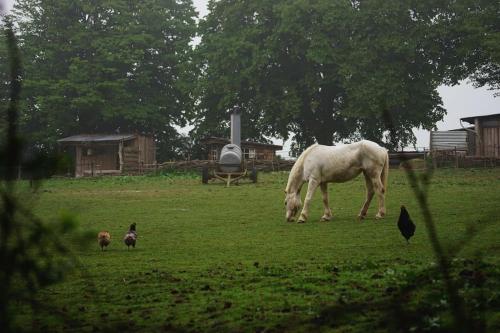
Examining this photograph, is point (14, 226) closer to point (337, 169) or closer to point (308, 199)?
point (308, 199)

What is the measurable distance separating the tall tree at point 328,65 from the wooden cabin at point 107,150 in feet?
16.5

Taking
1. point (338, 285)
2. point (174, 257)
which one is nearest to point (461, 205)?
point (174, 257)

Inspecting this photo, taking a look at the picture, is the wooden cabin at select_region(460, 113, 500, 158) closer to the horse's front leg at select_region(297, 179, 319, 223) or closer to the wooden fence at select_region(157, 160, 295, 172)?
the wooden fence at select_region(157, 160, 295, 172)

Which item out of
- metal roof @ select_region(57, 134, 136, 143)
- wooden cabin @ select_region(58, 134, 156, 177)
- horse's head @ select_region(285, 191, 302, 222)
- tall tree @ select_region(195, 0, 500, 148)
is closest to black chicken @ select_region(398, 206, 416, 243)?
horse's head @ select_region(285, 191, 302, 222)

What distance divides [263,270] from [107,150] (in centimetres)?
4534

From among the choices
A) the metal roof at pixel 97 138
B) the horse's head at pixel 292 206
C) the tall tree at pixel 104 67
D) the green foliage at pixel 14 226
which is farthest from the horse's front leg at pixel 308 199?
the tall tree at pixel 104 67

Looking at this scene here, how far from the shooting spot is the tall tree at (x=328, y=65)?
144ft

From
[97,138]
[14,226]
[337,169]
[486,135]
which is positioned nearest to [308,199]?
[337,169]

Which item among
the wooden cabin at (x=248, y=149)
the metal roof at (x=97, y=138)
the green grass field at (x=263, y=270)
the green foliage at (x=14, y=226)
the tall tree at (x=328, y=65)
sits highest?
the tall tree at (x=328, y=65)

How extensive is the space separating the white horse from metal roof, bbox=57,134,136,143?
34388 millimetres

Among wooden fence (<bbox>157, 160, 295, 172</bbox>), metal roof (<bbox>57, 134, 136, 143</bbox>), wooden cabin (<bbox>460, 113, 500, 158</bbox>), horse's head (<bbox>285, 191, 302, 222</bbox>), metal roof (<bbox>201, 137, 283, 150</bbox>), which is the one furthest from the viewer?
metal roof (<bbox>201, 137, 283, 150</bbox>)

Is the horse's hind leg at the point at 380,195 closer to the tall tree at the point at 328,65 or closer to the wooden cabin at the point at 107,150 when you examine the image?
the tall tree at the point at 328,65

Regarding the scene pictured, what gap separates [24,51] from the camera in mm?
52906

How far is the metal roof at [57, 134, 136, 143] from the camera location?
50.1 metres
